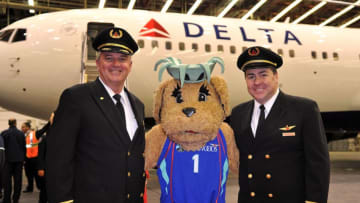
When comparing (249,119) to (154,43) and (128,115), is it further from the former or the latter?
(154,43)

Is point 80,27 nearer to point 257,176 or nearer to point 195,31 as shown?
point 195,31

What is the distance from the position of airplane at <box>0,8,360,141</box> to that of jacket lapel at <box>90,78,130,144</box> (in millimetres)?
5208

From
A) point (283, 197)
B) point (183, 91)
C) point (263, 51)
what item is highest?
point (263, 51)

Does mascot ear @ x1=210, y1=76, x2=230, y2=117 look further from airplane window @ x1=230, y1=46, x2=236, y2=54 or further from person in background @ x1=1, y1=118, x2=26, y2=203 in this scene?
airplane window @ x1=230, y1=46, x2=236, y2=54

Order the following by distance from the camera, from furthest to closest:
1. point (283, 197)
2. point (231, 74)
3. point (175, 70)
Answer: point (231, 74) → point (175, 70) → point (283, 197)

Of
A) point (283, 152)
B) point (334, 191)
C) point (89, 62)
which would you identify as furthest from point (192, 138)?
point (89, 62)

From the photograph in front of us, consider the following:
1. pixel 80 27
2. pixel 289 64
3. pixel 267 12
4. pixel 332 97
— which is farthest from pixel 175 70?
pixel 267 12

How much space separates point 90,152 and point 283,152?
52.0 inches

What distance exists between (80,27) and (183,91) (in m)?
6.56

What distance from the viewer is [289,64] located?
971cm

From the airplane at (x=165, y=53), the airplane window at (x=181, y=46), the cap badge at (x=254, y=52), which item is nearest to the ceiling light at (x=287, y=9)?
the airplane at (x=165, y=53)

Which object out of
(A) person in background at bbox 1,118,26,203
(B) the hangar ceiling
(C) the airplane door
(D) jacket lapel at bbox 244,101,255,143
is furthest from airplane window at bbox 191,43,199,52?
(B) the hangar ceiling

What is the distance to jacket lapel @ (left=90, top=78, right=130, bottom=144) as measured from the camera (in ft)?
7.55

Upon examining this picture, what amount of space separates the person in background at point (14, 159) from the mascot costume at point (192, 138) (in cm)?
438
